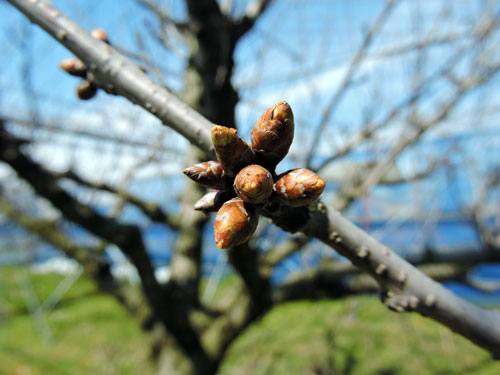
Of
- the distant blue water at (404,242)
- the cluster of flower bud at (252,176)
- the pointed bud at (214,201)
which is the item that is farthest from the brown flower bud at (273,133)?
the distant blue water at (404,242)

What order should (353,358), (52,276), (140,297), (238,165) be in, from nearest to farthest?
(238,165) < (140,297) < (353,358) < (52,276)

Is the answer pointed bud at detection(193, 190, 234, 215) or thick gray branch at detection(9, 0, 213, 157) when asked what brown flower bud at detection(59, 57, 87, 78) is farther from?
pointed bud at detection(193, 190, 234, 215)

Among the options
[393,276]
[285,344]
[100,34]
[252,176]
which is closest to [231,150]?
[252,176]

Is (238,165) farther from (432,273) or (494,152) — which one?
(494,152)

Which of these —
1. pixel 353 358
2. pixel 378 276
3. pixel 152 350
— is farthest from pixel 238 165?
pixel 353 358

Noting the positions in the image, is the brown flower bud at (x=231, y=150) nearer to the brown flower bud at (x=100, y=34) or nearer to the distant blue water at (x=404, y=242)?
the brown flower bud at (x=100, y=34)
